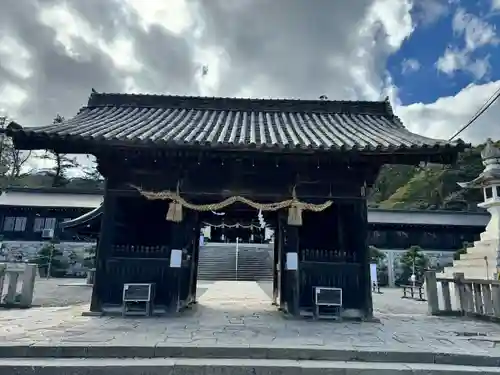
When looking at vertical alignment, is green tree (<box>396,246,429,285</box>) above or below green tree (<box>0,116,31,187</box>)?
below

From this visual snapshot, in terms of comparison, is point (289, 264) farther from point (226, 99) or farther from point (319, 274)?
point (226, 99)

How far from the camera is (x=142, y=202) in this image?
31.3ft

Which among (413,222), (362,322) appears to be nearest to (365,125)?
(362,322)

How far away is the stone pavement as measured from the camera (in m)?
5.09

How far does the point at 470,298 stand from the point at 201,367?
816 cm

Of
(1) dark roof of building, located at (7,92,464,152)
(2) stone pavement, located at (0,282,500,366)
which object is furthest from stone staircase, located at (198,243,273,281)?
(2) stone pavement, located at (0,282,500,366)

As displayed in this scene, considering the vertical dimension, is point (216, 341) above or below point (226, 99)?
below

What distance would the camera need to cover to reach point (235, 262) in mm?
31062

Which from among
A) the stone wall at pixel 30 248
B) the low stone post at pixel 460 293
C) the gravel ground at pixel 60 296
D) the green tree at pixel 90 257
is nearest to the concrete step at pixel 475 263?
the low stone post at pixel 460 293

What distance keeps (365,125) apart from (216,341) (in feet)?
23.7

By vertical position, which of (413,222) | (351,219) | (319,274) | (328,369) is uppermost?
(413,222)

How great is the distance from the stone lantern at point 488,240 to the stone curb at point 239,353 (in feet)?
33.0

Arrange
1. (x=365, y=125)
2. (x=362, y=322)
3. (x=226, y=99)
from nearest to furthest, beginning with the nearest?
(x=362, y=322)
(x=365, y=125)
(x=226, y=99)

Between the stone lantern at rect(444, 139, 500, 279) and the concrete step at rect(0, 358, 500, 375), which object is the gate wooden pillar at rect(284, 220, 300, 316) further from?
the stone lantern at rect(444, 139, 500, 279)
